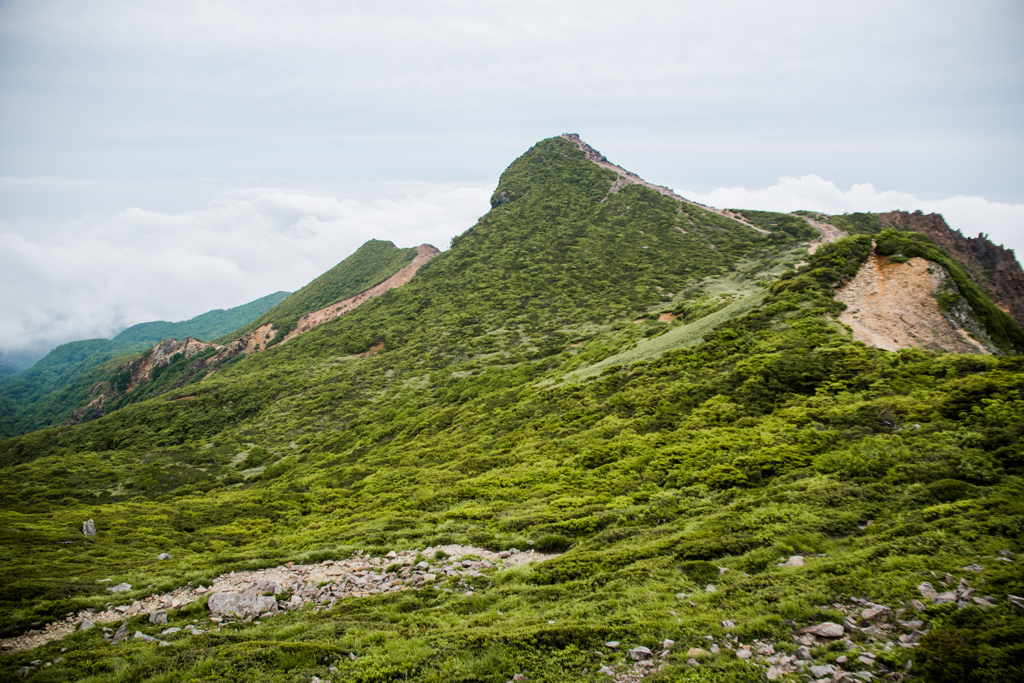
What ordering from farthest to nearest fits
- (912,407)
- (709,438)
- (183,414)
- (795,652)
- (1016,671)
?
(183,414)
(709,438)
(912,407)
(795,652)
(1016,671)

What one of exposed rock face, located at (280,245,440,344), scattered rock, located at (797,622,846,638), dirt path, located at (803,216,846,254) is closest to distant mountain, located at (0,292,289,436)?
exposed rock face, located at (280,245,440,344)

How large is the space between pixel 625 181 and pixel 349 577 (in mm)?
87889

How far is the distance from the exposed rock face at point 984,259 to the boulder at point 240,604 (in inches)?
2658

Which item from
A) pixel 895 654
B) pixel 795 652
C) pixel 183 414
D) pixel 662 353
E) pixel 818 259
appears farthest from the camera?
pixel 183 414

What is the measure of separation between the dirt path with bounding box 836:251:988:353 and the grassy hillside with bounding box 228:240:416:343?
76985 millimetres

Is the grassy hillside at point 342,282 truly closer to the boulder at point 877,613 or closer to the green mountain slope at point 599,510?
the green mountain slope at point 599,510

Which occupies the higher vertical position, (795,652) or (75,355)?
(75,355)

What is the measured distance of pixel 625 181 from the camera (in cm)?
8606

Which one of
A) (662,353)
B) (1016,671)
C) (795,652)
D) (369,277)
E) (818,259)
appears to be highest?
(369,277)

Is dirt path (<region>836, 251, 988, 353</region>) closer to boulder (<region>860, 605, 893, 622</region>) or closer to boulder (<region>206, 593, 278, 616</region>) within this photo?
boulder (<region>860, 605, 893, 622</region>)

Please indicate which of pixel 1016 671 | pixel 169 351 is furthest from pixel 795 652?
pixel 169 351

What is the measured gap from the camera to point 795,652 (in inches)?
249

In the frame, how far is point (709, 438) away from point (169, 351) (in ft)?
329

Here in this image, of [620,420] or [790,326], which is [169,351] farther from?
[790,326]
